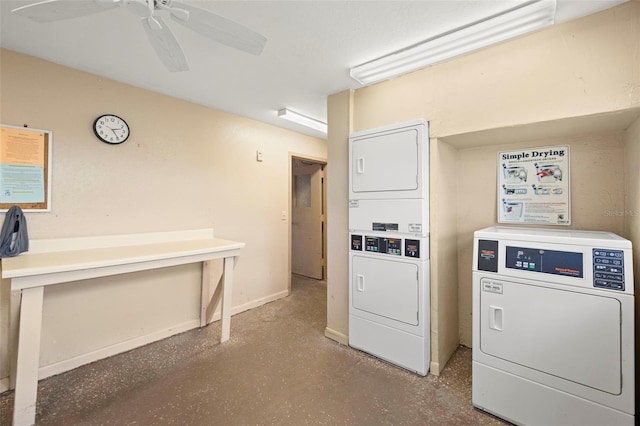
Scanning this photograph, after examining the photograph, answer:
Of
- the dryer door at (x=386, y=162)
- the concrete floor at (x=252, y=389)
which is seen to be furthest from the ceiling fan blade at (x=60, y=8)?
the concrete floor at (x=252, y=389)

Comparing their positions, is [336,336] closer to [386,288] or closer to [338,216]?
[386,288]

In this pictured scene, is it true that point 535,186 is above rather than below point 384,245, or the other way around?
above

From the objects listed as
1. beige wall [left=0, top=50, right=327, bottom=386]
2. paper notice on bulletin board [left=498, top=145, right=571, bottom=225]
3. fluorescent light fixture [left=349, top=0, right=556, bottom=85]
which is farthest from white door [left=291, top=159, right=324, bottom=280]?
paper notice on bulletin board [left=498, top=145, right=571, bottom=225]

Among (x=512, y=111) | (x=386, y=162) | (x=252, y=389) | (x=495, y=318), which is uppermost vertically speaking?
(x=512, y=111)

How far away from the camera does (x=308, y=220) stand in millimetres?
4902

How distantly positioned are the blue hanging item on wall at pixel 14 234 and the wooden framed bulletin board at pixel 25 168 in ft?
0.40

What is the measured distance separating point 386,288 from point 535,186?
139 cm

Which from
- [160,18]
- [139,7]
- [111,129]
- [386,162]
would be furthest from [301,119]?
[139,7]

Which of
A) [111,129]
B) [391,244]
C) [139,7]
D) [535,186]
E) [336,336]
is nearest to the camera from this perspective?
[139,7]

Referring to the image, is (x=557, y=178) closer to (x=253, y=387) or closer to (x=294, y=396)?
(x=294, y=396)

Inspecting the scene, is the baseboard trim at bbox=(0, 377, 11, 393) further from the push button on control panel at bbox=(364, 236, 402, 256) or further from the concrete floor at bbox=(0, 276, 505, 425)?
the push button on control panel at bbox=(364, 236, 402, 256)

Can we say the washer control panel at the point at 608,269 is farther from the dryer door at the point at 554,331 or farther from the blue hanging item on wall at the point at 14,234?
the blue hanging item on wall at the point at 14,234

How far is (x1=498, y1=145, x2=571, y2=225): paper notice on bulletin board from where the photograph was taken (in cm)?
201

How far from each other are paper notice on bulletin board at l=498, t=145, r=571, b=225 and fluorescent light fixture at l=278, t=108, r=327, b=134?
2109 millimetres
